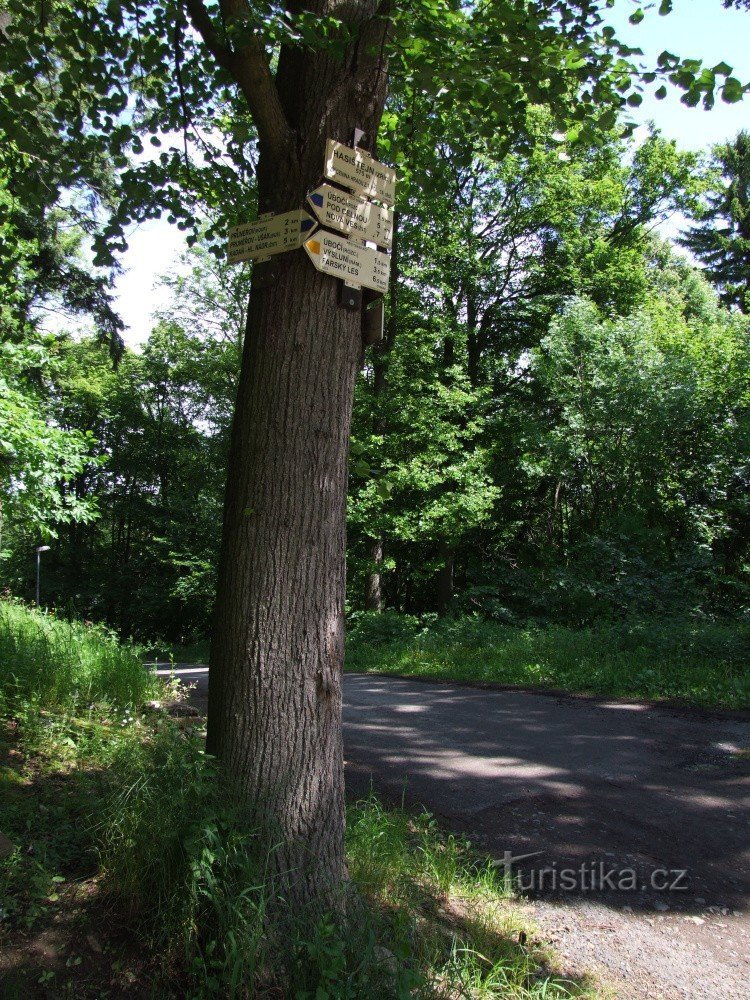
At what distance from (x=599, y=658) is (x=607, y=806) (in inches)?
246

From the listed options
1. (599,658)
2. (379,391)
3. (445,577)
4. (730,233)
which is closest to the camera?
(599,658)

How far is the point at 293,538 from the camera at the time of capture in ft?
10.1

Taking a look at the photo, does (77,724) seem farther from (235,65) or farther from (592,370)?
(592,370)

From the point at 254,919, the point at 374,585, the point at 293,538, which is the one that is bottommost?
the point at 254,919

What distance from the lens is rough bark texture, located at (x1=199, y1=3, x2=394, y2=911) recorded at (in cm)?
297

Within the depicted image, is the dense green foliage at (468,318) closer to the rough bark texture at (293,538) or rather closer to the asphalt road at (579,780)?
the rough bark texture at (293,538)

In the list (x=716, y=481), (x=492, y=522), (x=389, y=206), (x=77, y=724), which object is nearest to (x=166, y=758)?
(x=77, y=724)

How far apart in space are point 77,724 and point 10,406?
601 cm

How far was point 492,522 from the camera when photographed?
21.6 meters

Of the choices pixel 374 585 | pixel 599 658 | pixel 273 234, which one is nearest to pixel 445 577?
pixel 374 585

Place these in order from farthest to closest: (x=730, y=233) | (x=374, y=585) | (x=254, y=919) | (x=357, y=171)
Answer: (x=730, y=233) < (x=374, y=585) < (x=357, y=171) < (x=254, y=919)

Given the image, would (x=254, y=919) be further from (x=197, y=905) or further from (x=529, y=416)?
(x=529, y=416)

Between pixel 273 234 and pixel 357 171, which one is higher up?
pixel 357 171

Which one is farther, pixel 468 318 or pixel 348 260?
pixel 468 318
